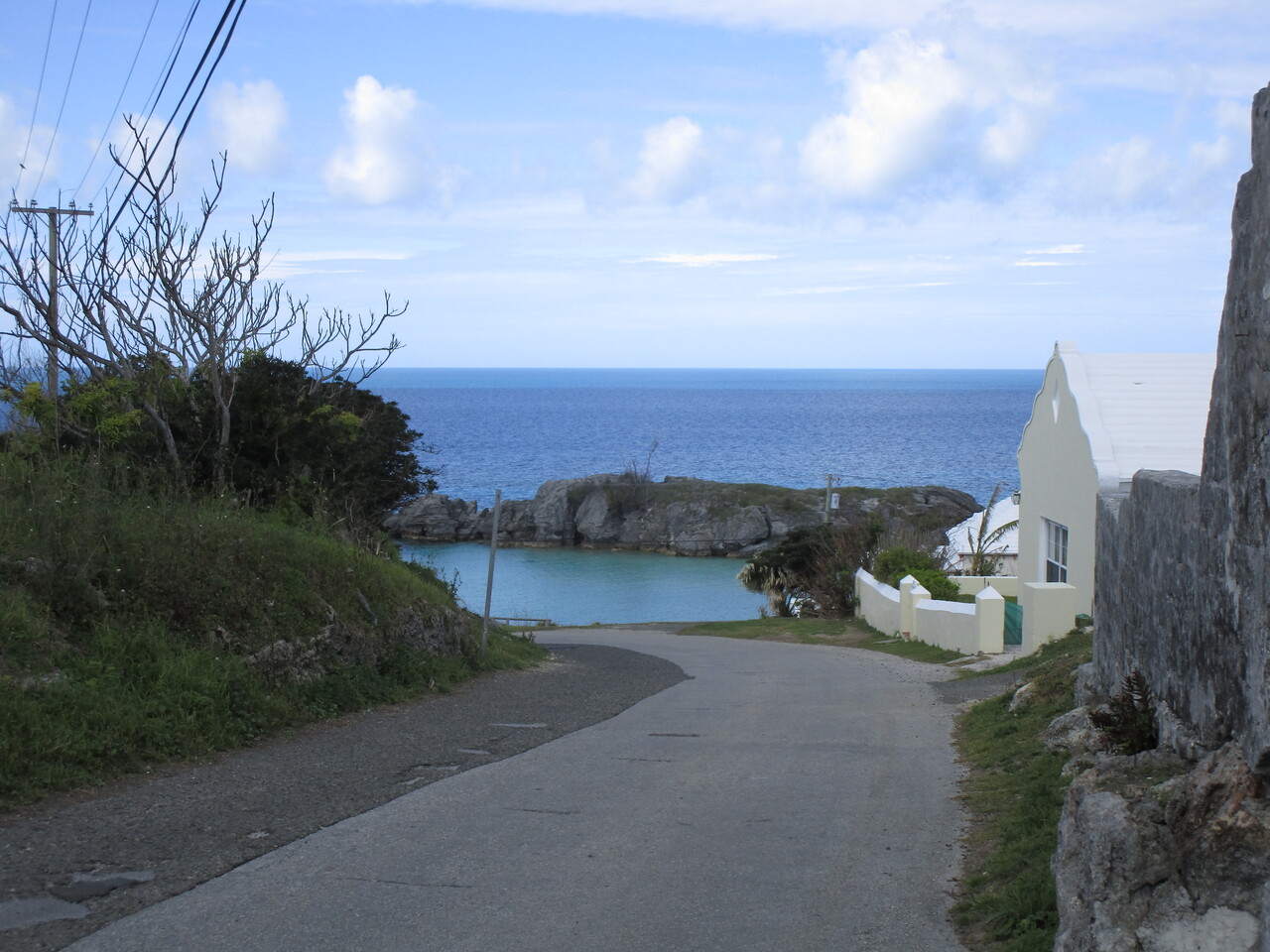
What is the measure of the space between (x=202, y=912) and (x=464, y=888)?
4.14ft

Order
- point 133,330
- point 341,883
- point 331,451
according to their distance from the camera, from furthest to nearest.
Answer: point 331,451 → point 133,330 → point 341,883

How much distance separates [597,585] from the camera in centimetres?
5656

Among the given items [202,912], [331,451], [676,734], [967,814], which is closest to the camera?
[202,912]

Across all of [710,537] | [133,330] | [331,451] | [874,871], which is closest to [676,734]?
[874,871]

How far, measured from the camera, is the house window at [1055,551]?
→ 70.9 feet

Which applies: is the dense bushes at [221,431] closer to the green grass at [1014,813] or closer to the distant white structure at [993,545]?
the green grass at [1014,813]

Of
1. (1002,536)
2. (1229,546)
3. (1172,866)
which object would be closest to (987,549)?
(1002,536)

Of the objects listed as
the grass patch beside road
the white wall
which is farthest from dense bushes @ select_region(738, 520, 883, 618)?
the white wall

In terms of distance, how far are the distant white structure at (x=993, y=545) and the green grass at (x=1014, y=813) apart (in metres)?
18.2

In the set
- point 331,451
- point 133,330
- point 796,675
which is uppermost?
point 133,330

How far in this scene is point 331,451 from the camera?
17000mm

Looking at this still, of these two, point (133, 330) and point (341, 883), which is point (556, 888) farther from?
point (133, 330)

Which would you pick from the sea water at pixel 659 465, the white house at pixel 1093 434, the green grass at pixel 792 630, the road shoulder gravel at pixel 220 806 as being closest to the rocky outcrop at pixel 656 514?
the sea water at pixel 659 465

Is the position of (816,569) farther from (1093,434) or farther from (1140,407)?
(1093,434)
